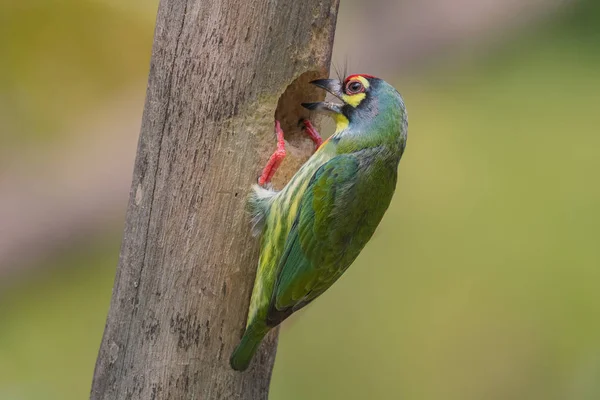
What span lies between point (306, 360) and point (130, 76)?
2.34 metres

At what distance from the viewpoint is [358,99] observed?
251 centimetres

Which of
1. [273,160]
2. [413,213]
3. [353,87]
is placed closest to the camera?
[273,160]

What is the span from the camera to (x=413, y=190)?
16.4 ft

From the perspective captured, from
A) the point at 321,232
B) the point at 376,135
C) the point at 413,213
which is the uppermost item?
the point at 376,135

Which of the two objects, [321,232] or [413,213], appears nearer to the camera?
[321,232]

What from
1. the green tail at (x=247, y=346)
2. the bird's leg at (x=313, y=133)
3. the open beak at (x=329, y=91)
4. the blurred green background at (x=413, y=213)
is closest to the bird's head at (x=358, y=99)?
the open beak at (x=329, y=91)

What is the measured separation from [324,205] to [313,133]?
1.20ft

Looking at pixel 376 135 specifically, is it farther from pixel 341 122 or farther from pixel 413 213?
pixel 413 213

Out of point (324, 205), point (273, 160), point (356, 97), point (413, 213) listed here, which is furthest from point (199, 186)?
point (413, 213)

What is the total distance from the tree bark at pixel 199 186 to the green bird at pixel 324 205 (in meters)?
0.08

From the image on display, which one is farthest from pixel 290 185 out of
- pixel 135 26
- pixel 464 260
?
pixel 135 26

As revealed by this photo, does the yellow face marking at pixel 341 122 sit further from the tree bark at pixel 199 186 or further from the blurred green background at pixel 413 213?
the blurred green background at pixel 413 213

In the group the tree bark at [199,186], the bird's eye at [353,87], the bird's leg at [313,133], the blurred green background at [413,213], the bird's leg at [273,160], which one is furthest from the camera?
the blurred green background at [413,213]

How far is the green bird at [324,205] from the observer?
2334 millimetres
